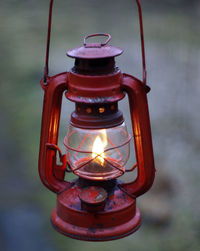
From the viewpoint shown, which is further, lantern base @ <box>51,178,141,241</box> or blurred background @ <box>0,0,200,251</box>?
blurred background @ <box>0,0,200,251</box>

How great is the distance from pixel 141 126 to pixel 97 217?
0.39 m

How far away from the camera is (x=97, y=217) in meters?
1.86

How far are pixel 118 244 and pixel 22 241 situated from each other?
0.81 metres

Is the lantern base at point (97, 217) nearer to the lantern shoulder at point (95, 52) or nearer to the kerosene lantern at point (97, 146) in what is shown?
the kerosene lantern at point (97, 146)

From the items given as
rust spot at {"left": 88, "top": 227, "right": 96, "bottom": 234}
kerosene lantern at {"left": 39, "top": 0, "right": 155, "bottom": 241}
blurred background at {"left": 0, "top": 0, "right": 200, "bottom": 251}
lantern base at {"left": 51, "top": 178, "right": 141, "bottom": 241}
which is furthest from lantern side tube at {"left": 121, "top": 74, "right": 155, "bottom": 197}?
blurred background at {"left": 0, "top": 0, "right": 200, "bottom": 251}

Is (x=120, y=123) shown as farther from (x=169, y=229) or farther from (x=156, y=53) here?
(x=156, y=53)

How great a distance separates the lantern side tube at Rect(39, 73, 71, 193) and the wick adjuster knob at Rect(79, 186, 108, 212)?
15 cm

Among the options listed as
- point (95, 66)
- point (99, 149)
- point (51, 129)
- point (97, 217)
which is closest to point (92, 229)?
point (97, 217)

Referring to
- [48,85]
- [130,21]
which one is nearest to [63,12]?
[130,21]

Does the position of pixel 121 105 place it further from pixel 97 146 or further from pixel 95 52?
pixel 95 52

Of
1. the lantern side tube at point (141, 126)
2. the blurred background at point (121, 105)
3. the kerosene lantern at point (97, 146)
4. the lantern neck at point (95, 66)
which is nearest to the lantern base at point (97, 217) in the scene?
the kerosene lantern at point (97, 146)

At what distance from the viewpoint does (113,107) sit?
1.83 m

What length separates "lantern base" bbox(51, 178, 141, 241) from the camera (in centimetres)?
186

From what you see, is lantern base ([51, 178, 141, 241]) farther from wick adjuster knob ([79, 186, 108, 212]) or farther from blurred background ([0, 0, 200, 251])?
blurred background ([0, 0, 200, 251])
